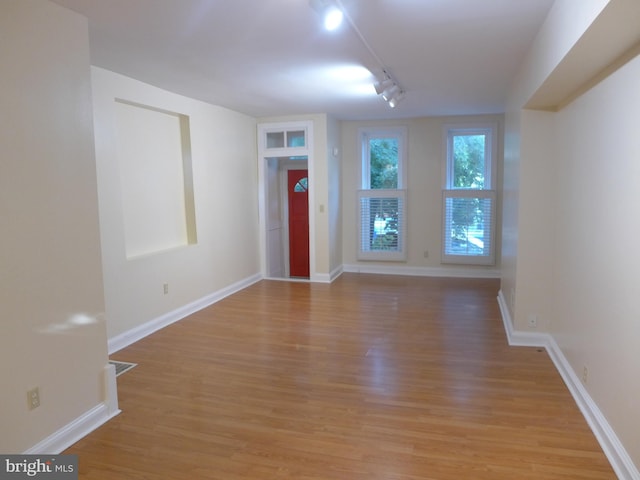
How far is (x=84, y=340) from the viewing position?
2572 millimetres

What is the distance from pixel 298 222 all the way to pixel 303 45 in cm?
465

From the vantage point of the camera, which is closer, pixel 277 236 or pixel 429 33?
pixel 429 33

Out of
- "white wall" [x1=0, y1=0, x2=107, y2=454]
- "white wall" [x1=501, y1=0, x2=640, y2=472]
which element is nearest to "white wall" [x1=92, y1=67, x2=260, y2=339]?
"white wall" [x1=0, y1=0, x2=107, y2=454]

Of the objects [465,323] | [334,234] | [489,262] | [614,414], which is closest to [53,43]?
[614,414]

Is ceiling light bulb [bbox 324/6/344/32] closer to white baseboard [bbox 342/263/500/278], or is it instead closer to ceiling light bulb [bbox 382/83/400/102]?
ceiling light bulb [bbox 382/83/400/102]

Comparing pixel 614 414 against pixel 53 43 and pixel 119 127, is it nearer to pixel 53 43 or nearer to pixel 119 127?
pixel 53 43

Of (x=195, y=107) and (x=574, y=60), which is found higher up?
(x=195, y=107)

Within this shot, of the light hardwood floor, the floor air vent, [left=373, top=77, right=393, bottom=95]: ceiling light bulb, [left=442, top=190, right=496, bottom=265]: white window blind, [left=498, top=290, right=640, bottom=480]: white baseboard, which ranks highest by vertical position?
[left=373, top=77, right=393, bottom=95]: ceiling light bulb

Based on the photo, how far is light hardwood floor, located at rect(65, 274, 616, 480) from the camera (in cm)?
227

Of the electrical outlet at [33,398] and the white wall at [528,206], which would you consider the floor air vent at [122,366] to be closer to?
the electrical outlet at [33,398]

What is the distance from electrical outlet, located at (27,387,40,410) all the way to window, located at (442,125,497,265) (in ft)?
19.0

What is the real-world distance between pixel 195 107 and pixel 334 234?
2869 mm

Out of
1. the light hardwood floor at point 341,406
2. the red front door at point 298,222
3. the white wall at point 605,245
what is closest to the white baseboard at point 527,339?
the light hardwood floor at point 341,406

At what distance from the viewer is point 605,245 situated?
2469 mm
